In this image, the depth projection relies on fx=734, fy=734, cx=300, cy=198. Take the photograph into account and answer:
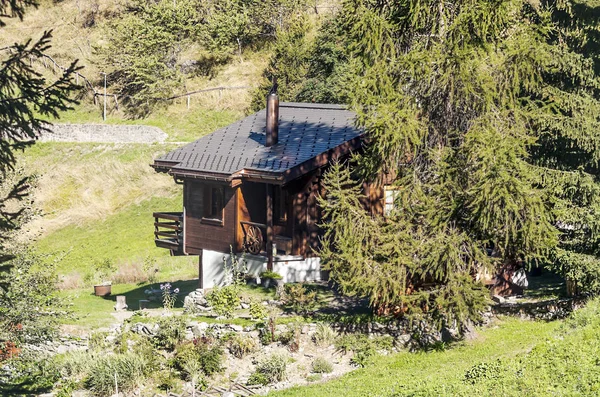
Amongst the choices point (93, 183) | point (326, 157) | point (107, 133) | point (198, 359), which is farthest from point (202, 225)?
point (107, 133)

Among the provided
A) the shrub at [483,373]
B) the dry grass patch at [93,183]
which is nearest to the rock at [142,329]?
the shrub at [483,373]

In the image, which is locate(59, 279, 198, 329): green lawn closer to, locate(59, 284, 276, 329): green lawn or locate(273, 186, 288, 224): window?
locate(59, 284, 276, 329): green lawn

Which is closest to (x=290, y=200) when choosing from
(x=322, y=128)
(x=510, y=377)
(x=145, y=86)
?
(x=322, y=128)

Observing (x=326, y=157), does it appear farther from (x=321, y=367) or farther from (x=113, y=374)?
(x=113, y=374)

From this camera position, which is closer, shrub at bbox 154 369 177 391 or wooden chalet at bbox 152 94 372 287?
shrub at bbox 154 369 177 391

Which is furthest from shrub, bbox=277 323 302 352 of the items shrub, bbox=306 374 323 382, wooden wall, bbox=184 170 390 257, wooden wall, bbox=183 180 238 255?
wooden wall, bbox=183 180 238 255

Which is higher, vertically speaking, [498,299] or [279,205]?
[279,205]
